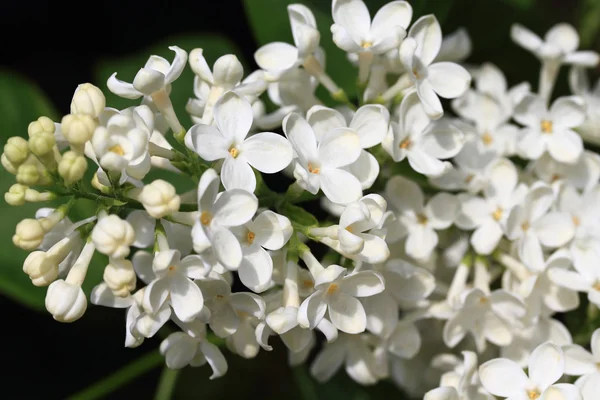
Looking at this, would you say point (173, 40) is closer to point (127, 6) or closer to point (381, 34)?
point (127, 6)

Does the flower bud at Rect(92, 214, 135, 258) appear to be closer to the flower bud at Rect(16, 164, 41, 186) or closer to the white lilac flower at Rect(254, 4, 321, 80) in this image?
the flower bud at Rect(16, 164, 41, 186)

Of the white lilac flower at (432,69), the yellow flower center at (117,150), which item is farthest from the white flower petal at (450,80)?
the yellow flower center at (117,150)

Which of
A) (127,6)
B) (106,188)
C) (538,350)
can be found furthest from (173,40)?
(538,350)

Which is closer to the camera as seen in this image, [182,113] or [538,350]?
[538,350]

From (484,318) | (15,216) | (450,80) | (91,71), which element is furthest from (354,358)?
(91,71)

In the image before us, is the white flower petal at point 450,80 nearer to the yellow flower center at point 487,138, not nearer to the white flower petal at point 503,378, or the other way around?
the yellow flower center at point 487,138

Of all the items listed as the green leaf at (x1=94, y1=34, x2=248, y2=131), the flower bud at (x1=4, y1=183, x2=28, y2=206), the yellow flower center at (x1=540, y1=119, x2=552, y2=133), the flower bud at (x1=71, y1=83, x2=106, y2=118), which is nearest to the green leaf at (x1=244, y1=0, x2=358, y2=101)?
the green leaf at (x1=94, y1=34, x2=248, y2=131)

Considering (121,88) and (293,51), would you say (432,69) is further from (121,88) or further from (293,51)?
(121,88)
